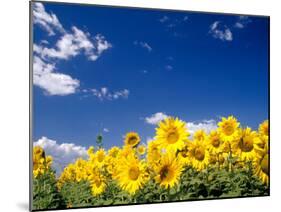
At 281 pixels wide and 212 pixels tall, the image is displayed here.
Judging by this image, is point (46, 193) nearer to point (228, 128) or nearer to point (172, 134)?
point (172, 134)

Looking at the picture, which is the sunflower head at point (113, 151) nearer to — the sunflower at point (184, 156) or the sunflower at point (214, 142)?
the sunflower at point (184, 156)

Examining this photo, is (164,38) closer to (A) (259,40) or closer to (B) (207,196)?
(A) (259,40)

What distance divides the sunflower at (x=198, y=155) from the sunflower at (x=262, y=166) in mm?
449

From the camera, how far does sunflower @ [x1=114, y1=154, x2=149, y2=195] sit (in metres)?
4.87

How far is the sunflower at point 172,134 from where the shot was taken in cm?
494

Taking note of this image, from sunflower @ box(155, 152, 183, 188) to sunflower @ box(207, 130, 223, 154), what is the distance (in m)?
0.33

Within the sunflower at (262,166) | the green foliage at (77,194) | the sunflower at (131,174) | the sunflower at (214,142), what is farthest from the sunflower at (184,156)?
the green foliage at (77,194)

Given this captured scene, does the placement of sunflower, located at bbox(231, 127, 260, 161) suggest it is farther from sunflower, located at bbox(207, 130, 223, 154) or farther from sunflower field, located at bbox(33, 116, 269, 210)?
sunflower, located at bbox(207, 130, 223, 154)

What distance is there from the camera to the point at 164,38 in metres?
4.96

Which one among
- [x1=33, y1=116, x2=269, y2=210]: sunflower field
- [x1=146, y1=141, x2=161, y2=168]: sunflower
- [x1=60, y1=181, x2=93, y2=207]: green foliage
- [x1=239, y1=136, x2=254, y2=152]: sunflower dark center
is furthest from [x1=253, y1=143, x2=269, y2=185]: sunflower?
[x1=60, y1=181, x2=93, y2=207]: green foliage

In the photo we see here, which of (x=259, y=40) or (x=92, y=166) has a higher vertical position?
(x=259, y=40)

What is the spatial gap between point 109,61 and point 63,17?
1.55ft
